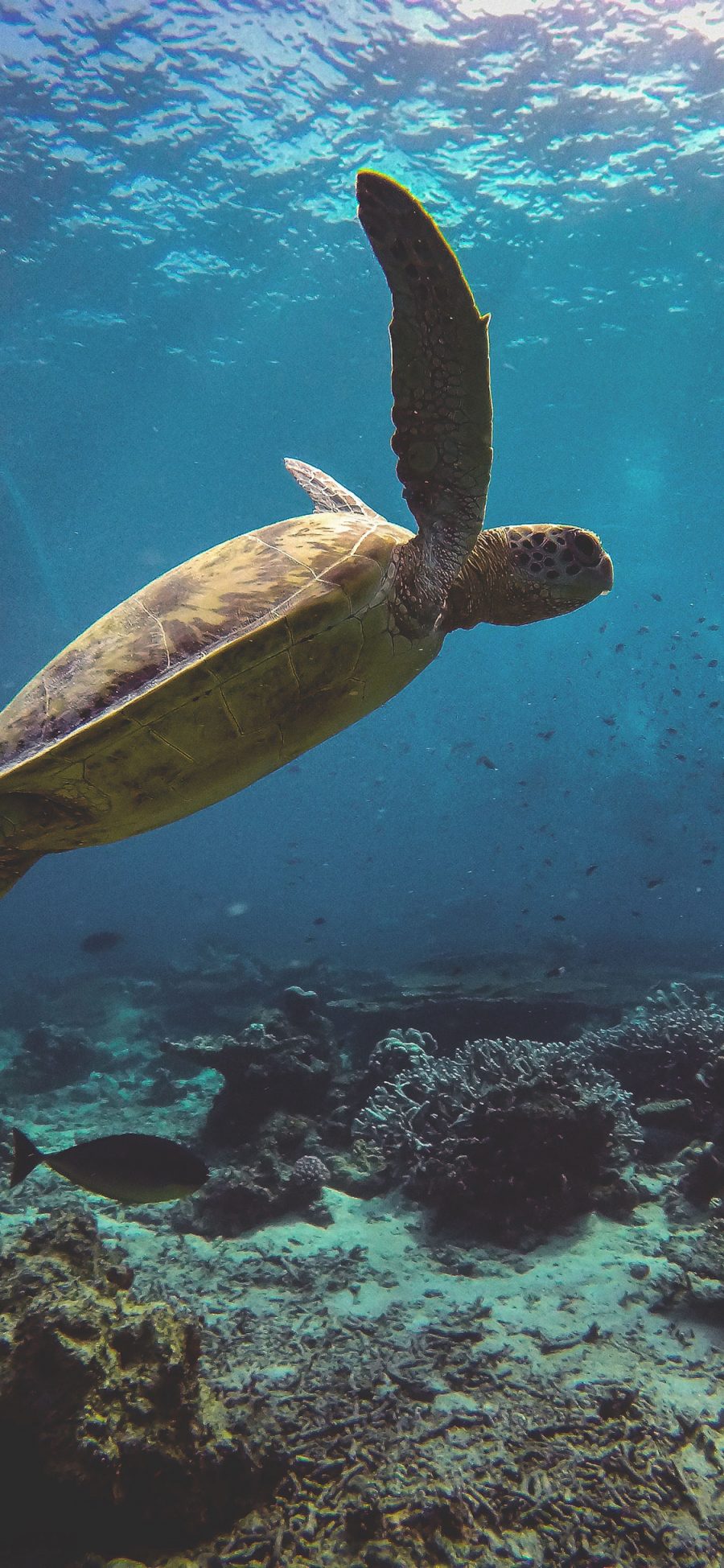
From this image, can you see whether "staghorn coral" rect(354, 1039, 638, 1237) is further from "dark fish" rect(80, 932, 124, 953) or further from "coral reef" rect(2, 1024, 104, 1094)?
"dark fish" rect(80, 932, 124, 953)

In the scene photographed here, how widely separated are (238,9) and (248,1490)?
20.3 metres

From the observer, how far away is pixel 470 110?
47.1 ft

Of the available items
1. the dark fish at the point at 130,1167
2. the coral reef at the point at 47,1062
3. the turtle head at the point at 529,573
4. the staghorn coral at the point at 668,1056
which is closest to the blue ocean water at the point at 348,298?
the staghorn coral at the point at 668,1056

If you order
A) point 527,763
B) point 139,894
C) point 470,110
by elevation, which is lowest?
point 139,894

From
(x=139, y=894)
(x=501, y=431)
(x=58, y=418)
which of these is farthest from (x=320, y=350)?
(x=139, y=894)

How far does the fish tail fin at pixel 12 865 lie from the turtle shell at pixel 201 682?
0.29 feet

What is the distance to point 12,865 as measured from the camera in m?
3.15

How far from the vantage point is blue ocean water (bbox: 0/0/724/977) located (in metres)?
13.4

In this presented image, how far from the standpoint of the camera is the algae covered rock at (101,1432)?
6.23ft

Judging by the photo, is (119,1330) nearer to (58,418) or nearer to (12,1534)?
(12,1534)

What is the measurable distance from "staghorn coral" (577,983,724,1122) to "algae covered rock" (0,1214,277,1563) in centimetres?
426

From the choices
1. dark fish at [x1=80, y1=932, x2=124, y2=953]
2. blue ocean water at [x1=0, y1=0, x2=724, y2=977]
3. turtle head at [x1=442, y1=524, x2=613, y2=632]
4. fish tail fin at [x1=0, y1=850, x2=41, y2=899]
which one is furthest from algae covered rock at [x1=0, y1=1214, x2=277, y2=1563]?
dark fish at [x1=80, y1=932, x2=124, y2=953]

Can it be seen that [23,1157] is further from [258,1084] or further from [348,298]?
[348,298]

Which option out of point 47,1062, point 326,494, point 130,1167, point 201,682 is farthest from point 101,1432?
point 47,1062
